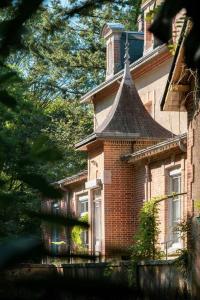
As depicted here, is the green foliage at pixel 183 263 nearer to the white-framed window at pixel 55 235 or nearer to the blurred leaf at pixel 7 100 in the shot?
the blurred leaf at pixel 7 100

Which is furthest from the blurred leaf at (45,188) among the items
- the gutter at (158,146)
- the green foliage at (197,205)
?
the gutter at (158,146)

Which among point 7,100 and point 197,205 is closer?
point 7,100

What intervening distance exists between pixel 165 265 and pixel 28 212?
15.6 meters

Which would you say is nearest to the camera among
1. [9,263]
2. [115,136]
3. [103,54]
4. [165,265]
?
[9,263]

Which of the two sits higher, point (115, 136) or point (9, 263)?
point (115, 136)

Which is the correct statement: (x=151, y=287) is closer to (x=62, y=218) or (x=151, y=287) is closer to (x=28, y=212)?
(x=62, y=218)

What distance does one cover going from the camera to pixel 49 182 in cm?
172

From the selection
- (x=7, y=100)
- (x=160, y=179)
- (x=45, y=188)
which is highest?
(x=160, y=179)

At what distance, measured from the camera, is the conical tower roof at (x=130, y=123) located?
90.8ft

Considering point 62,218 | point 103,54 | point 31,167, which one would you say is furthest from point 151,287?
point 103,54

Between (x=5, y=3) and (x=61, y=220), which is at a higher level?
(x=5, y=3)

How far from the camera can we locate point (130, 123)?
2820 cm

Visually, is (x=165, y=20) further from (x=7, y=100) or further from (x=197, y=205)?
(x=197, y=205)

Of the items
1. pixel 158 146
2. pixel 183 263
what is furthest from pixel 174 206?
pixel 183 263
